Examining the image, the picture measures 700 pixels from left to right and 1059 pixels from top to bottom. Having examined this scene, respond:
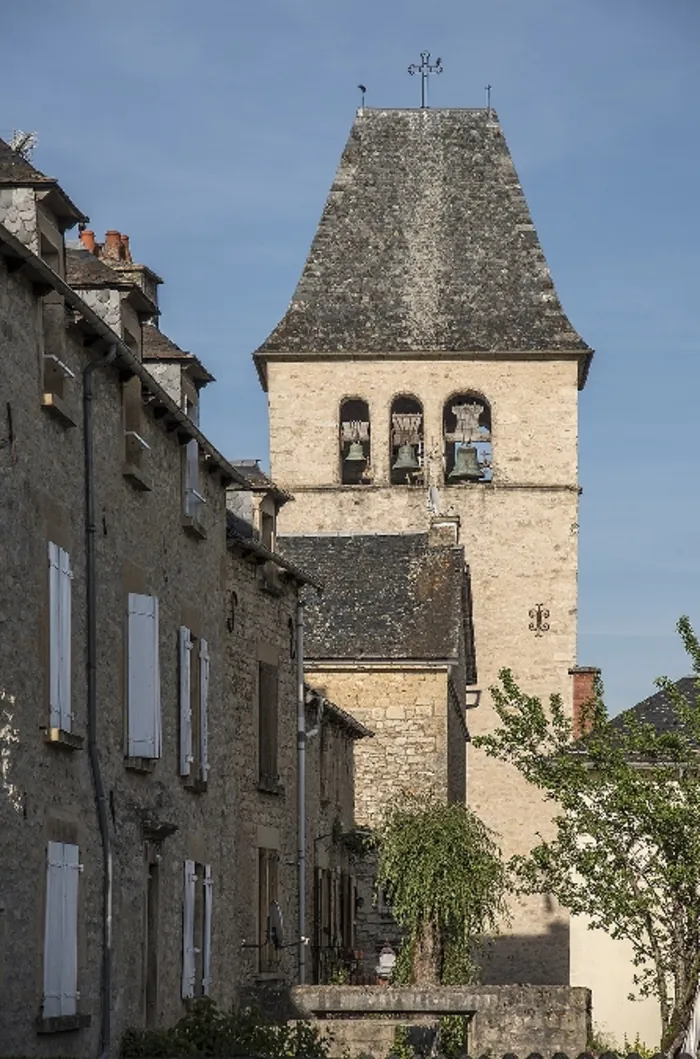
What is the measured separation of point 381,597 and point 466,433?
17860 mm

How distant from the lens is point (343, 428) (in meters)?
53.8

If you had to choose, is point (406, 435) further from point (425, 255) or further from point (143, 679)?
point (143, 679)

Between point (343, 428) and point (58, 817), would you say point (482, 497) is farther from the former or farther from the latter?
point (58, 817)

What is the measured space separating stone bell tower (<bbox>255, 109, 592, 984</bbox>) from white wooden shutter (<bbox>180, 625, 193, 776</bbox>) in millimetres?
30455

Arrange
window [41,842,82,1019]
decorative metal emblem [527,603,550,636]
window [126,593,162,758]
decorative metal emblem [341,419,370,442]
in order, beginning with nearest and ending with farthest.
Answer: window [41,842,82,1019]
window [126,593,162,758]
decorative metal emblem [527,603,550,636]
decorative metal emblem [341,419,370,442]

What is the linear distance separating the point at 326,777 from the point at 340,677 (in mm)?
6331

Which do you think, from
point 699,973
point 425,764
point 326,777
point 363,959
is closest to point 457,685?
point 425,764

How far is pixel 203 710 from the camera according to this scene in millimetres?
19281

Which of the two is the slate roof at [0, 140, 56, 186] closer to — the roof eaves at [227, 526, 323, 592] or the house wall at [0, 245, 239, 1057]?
the house wall at [0, 245, 239, 1057]

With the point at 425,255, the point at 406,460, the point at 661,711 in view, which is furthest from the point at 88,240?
the point at 425,255

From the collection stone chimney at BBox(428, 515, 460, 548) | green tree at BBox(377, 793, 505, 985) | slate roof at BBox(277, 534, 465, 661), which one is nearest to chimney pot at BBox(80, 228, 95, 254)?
green tree at BBox(377, 793, 505, 985)

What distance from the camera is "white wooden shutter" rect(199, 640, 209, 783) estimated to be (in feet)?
62.8

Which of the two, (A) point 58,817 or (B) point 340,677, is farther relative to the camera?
(B) point 340,677

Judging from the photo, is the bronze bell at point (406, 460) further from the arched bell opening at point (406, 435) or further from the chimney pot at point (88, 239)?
the chimney pot at point (88, 239)
